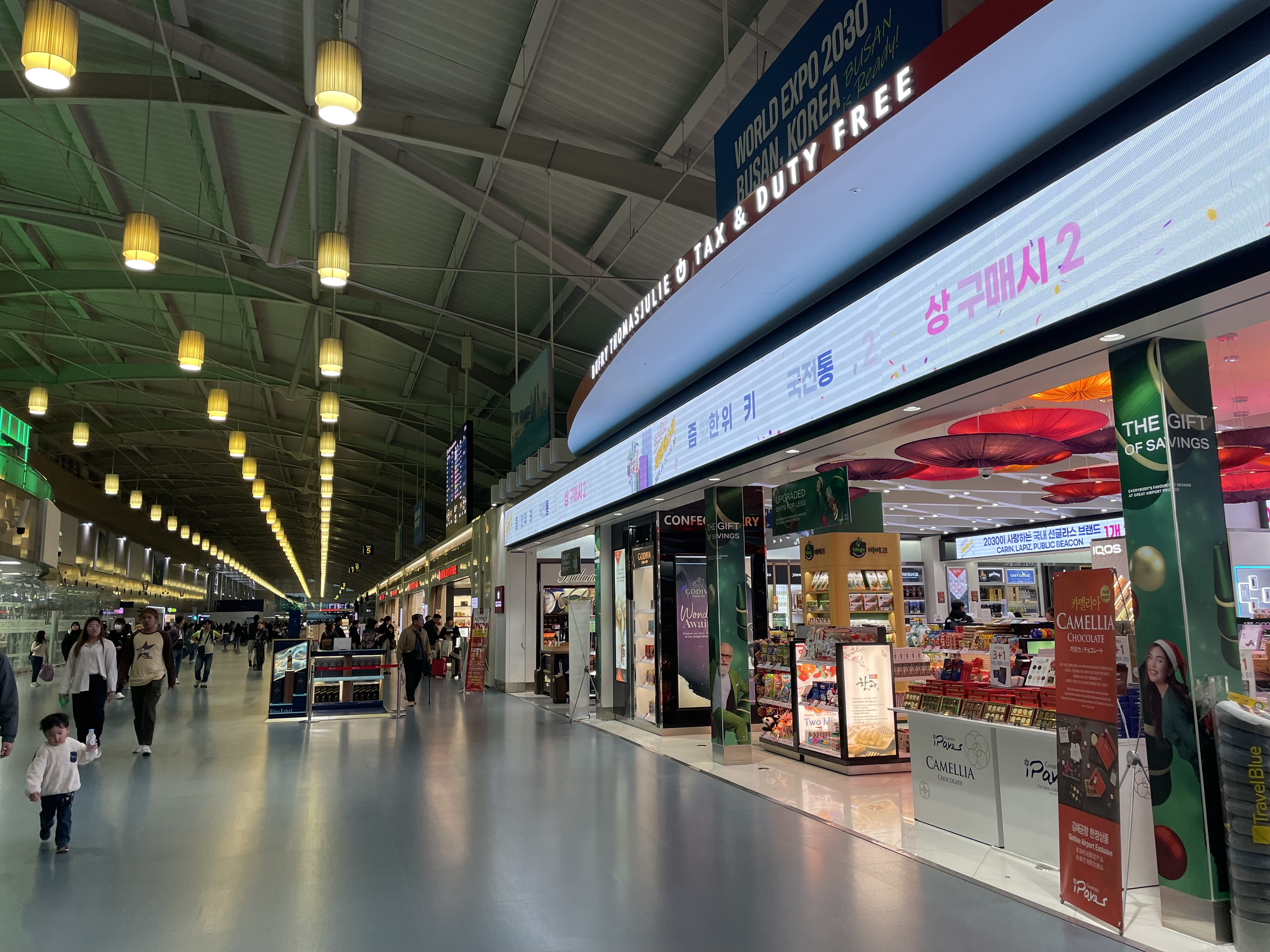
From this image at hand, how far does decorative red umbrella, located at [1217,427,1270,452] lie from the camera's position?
8.97 m

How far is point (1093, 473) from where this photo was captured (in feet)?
47.9

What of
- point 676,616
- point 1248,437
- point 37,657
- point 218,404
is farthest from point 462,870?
A: point 37,657

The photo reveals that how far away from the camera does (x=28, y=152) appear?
1209cm

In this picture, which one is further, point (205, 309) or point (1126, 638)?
point (205, 309)

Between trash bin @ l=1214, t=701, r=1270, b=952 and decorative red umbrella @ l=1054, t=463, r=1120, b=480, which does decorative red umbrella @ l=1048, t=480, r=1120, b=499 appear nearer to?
decorative red umbrella @ l=1054, t=463, r=1120, b=480

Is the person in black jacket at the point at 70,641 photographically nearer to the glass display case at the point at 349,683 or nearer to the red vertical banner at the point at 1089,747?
the glass display case at the point at 349,683

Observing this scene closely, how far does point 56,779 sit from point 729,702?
5.86m

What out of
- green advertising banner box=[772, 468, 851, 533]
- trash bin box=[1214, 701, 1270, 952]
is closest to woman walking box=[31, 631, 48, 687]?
green advertising banner box=[772, 468, 851, 533]

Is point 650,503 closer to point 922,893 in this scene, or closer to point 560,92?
point 560,92

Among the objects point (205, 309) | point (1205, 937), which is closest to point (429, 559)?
point (205, 309)

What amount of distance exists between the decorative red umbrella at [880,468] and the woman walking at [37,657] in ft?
60.8

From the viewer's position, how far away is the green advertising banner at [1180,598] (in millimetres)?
3939

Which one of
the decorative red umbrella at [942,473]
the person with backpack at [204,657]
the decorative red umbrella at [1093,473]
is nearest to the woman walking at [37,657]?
the person with backpack at [204,657]

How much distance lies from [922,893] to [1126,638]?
1865 millimetres
